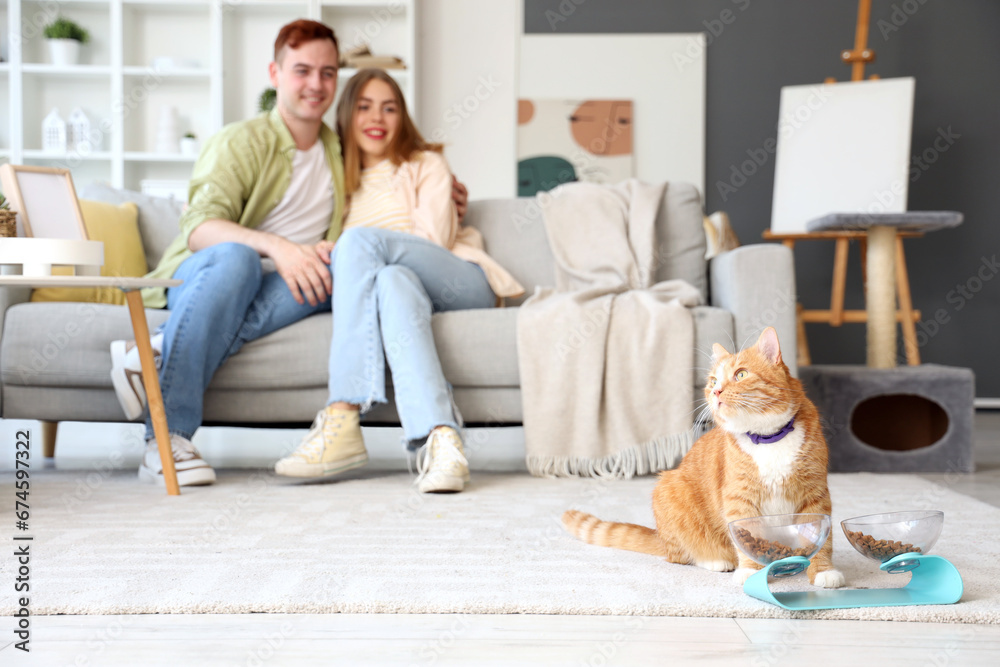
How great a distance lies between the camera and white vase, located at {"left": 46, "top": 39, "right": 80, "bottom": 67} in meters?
4.16

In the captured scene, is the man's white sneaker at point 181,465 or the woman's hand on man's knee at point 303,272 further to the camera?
the woman's hand on man's knee at point 303,272

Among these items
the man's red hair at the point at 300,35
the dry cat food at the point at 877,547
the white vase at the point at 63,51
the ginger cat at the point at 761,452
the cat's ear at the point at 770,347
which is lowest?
the dry cat food at the point at 877,547

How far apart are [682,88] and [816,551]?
3.85m

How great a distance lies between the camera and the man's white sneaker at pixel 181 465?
6.26ft

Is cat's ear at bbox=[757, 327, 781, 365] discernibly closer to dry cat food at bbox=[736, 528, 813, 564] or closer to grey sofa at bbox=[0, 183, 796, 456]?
dry cat food at bbox=[736, 528, 813, 564]

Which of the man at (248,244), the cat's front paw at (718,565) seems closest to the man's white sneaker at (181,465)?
the man at (248,244)

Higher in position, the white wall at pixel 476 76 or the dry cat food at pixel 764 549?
the white wall at pixel 476 76

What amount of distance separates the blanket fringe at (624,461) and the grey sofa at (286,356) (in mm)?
138

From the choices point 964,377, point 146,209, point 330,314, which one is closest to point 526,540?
point 330,314

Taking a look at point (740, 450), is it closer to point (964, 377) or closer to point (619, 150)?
point (964, 377)

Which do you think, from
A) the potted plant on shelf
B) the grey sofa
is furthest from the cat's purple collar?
the potted plant on shelf

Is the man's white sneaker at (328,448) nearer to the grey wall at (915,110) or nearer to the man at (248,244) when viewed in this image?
the man at (248,244)

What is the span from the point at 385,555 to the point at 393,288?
86 cm

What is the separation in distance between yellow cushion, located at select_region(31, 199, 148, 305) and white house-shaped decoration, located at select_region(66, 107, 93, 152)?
196cm
